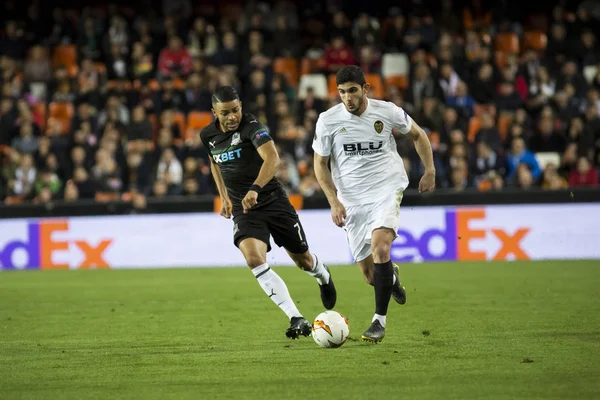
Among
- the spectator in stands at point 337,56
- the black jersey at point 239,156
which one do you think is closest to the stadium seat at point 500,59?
the spectator in stands at point 337,56

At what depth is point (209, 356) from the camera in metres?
7.77

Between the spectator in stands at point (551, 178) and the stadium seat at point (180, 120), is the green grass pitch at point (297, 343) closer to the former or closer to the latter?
the spectator in stands at point (551, 178)

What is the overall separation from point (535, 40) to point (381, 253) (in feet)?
49.3

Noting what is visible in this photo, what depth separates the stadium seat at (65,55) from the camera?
2255 cm

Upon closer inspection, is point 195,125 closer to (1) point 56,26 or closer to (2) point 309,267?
(1) point 56,26

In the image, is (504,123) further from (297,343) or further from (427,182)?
(297,343)

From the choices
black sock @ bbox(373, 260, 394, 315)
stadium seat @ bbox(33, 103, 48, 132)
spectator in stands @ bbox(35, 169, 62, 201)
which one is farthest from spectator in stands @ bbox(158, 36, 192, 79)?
black sock @ bbox(373, 260, 394, 315)

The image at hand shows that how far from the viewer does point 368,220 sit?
8.81 metres

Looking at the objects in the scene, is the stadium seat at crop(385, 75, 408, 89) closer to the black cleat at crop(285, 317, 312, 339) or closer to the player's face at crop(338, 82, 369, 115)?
the player's face at crop(338, 82, 369, 115)

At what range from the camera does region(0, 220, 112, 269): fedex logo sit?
17.9 metres

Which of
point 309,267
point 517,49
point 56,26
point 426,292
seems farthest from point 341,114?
point 56,26

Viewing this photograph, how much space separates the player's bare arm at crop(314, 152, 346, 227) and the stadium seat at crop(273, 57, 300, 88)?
12857mm

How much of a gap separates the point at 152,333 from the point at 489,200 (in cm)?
907

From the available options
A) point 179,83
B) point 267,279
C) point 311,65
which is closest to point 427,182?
point 267,279
